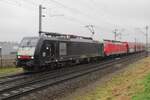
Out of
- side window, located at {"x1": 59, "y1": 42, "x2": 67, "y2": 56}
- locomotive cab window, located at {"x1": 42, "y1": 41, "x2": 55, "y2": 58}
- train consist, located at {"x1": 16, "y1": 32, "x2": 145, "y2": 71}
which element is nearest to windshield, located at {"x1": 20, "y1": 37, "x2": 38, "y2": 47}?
train consist, located at {"x1": 16, "y1": 32, "x2": 145, "y2": 71}

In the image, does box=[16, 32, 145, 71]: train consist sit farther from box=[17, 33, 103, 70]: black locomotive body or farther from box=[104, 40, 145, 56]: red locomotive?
box=[104, 40, 145, 56]: red locomotive

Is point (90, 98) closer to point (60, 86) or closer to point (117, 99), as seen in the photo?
point (117, 99)

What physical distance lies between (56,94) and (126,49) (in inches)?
1953

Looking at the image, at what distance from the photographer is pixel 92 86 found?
1694 cm

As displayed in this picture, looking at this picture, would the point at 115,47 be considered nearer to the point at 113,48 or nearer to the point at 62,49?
the point at 113,48

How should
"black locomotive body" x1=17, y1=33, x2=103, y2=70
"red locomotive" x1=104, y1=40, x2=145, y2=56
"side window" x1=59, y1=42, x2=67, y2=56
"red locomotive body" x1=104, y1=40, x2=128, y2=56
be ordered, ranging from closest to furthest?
"black locomotive body" x1=17, y1=33, x2=103, y2=70 < "side window" x1=59, y1=42, x2=67, y2=56 < "red locomotive body" x1=104, y1=40, x2=128, y2=56 < "red locomotive" x1=104, y1=40, x2=145, y2=56

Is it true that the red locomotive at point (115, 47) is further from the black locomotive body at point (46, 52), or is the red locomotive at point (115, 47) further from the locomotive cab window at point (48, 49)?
the locomotive cab window at point (48, 49)

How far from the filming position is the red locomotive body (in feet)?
146

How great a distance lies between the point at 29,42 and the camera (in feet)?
77.0

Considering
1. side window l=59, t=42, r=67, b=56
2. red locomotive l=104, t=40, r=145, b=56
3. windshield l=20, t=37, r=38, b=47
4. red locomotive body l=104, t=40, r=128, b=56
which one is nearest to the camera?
windshield l=20, t=37, r=38, b=47

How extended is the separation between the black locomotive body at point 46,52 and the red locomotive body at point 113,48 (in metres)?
14.9

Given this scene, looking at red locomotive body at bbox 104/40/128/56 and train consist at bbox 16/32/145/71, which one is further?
red locomotive body at bbox 104/40/128/56

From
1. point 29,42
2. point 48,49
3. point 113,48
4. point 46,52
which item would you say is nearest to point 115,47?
point 113,48

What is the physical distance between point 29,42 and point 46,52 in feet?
5.26
